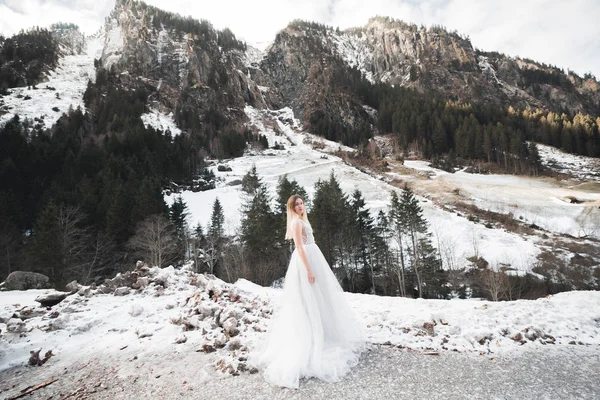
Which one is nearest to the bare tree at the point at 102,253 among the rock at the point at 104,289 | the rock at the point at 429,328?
the rock at the point at 104,289

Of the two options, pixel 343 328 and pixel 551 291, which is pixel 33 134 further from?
pixel 551 291

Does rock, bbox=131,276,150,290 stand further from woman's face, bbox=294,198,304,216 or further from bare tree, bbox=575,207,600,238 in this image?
bare tree, bbox=575,207,600,238

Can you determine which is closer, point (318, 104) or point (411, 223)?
point (411, 223)

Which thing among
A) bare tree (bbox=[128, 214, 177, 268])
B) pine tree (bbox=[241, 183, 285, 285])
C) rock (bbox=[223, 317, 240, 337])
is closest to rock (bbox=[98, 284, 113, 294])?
rock (bbox=[223, 317, 240, 337])

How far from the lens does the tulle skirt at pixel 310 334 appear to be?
4098 millimetres

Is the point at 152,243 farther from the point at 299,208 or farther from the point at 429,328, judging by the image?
the point at 429,328

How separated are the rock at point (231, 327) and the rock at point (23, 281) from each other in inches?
464

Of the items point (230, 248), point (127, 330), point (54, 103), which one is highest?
point (54, 103)

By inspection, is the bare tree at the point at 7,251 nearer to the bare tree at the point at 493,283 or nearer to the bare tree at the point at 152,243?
the bare tree at the point at 152,243

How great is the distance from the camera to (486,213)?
157ft

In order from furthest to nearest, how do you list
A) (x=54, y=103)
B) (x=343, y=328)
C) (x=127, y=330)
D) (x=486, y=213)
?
(x=54, y=103) < (x=486, y=213) < (x=127, y=330) < (x=343, y=328)

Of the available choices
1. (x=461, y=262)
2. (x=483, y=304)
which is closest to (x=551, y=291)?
(x=461, y=262)

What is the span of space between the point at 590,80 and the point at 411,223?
25953 cm

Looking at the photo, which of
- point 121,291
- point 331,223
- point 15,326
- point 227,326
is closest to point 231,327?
point 227,326
